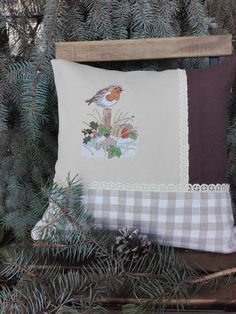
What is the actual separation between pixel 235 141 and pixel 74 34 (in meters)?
0.44

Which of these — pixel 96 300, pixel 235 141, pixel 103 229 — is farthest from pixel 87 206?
pixel 235 141

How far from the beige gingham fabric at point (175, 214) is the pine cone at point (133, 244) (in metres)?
0.03

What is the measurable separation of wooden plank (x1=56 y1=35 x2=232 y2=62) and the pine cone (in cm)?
39

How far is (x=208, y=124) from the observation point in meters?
0.71

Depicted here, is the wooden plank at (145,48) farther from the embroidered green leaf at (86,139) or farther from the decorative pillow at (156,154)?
the embroidered green leaf at (86,139)

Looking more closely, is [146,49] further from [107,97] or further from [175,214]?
[175,214]

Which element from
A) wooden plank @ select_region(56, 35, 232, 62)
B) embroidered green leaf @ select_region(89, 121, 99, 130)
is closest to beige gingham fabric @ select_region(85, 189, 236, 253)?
embroidered green leaf @ select_region(89, 121, 99, 130)

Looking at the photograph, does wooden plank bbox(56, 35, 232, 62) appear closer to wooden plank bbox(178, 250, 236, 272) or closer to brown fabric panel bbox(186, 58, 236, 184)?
brown fabric panel bbox(186, 58, 236, 184)

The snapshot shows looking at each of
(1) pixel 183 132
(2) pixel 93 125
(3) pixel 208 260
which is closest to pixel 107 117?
(2) pixel 93 125

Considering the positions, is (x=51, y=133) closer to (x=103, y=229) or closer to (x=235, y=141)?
(x=103, y=229)

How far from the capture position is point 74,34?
0.84m

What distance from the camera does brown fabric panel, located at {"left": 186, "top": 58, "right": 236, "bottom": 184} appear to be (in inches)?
27.5

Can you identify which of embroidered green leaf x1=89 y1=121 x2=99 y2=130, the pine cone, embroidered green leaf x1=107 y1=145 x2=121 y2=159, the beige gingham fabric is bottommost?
the pine cone

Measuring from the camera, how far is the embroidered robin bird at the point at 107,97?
0.71 meters
